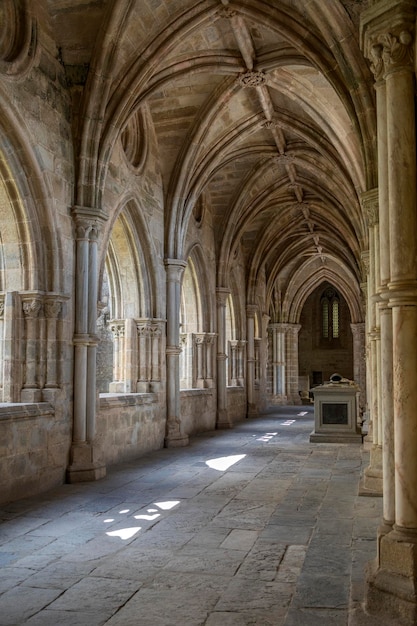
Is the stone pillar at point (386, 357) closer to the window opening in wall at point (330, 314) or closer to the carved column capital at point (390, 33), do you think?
the carved column capital at point (390, 33)

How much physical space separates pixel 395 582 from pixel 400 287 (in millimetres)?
1650

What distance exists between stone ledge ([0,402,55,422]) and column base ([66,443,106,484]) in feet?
2.39

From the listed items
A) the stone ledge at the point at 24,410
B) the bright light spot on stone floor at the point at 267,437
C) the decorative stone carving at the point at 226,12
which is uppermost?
the decorative stone carving at the point at 226,12

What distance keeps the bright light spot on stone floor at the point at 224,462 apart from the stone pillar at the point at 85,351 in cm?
175

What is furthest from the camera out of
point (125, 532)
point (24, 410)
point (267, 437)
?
point (267, 437)

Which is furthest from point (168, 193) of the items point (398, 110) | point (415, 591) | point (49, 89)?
point (415, 591)

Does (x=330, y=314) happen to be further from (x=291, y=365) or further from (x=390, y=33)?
(x=390, y=33)

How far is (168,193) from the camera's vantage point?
41.2 feet

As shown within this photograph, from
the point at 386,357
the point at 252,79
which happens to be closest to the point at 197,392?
the point at 252,79

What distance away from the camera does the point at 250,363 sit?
20875 mm

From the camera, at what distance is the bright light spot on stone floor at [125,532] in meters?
5.47

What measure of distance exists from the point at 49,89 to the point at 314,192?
11.2m

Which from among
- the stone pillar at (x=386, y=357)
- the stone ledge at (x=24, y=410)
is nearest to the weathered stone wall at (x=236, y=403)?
the stone ledge at (x=24, y=410)

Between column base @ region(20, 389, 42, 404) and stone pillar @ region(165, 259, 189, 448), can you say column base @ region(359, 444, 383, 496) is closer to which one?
column base @ region(20, 389, 42, 404)
